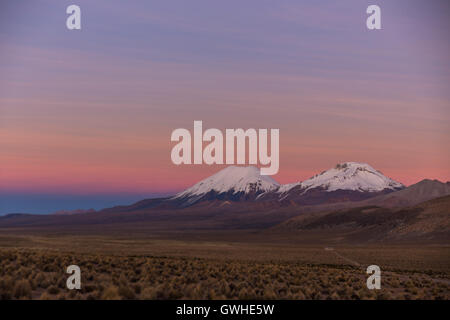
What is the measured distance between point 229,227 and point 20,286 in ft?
592

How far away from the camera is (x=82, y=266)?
23.4 m

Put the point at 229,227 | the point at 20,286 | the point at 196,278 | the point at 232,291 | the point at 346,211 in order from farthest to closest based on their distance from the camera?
1. the point at 229,227
2. the point at 346,211
3. the point at 196,278
4. the point at 232,291
5. the point at 20,286

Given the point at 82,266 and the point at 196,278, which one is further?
the point at 82,266

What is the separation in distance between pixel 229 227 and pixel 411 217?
8349 cm

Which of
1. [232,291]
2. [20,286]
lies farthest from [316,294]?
[20,286]
